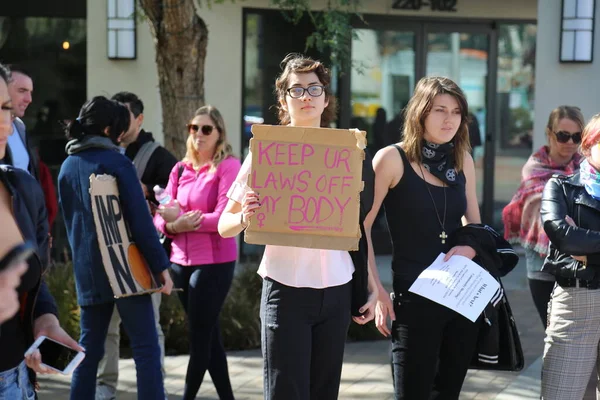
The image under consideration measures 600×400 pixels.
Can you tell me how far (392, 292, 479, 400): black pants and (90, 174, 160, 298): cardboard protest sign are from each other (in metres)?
1.43

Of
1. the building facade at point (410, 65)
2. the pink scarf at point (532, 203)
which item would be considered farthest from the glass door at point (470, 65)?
the pink scarf at point (532, 203)

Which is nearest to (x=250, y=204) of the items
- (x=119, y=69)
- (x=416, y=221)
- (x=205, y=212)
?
(x=416, y=221)

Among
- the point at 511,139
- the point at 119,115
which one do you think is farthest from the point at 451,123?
the point at 511,139

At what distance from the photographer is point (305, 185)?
3902 millimetres

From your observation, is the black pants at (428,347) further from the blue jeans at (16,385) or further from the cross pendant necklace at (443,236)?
the blue jeans at (16,385)

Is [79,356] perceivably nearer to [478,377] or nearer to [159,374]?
[159,374]

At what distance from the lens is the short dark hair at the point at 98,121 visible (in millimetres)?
5051

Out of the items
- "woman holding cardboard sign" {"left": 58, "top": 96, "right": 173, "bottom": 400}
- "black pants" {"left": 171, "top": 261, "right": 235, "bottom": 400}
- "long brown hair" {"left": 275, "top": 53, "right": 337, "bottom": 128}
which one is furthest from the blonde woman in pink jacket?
"long brown hair" {"left": 275, "top": 53, "right": 337, "bottom": 128}

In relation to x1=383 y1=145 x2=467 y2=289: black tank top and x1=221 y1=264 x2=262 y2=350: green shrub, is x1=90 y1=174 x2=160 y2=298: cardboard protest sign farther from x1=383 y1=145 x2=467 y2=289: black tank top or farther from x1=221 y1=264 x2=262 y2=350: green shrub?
x1=221 y1=264 x2=262 y2=350: green shrub

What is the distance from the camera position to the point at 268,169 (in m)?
3.90

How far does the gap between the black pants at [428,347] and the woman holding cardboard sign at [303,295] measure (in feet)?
0.99

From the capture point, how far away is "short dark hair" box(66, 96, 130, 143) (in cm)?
505

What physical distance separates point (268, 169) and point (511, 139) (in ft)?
30.9

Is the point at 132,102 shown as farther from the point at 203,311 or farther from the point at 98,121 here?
the point at 203,311
